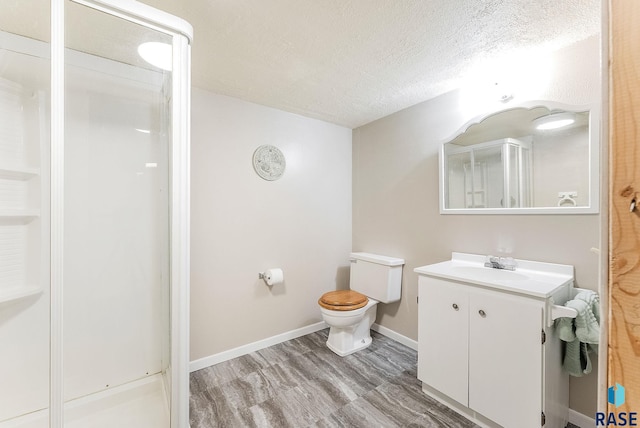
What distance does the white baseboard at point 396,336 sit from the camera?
2332mm

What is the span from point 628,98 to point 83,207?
7.27 feet

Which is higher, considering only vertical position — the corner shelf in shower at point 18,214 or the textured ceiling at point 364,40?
the textured ceiling at point 364,40

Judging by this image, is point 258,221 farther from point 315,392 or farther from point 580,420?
point 580,420

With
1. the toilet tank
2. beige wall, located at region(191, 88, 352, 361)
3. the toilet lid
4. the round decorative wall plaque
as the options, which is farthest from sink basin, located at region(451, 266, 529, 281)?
the round decorative wall plaque

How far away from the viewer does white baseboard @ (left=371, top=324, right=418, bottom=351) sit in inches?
91.8

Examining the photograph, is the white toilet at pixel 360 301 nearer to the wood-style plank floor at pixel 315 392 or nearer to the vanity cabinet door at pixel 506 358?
the wood-style plank floor at pixel 315 392

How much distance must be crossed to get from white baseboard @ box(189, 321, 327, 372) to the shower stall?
0.37 metres

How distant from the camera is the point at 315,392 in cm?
177

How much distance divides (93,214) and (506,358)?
252 centimetres

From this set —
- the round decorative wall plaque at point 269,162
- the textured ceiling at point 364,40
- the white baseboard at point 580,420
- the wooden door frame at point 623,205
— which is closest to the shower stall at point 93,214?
the textured ceiling at point 364,40

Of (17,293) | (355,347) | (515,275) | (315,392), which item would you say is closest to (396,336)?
(355,347)

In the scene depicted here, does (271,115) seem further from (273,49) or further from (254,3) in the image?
(254,3)

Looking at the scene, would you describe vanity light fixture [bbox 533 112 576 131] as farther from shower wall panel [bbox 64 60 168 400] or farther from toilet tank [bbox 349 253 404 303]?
shower wall panel [bbox 64 60 168 400]

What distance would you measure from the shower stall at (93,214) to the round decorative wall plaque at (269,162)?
818 mm
